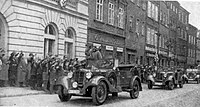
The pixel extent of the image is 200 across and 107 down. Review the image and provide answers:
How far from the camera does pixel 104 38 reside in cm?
1895

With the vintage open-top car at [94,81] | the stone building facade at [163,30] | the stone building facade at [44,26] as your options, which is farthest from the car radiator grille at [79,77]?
the stone building facade at [163,30]

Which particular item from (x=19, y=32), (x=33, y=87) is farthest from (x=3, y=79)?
(x=19, y=32)

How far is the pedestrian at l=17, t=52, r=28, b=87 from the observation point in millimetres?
10562

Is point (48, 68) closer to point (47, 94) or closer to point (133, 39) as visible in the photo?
point (47, 94)

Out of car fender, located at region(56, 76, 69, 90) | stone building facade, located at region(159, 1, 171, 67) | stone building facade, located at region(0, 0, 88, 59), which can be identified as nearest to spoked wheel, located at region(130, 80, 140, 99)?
car fender, located at region(56, 76, 69, 90)

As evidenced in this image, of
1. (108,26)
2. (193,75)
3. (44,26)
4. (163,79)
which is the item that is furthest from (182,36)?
(44,26)

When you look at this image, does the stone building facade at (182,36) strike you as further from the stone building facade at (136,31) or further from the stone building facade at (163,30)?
the stone building facade at (136,31)

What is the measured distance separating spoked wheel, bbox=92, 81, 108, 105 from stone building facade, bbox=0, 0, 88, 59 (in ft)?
15.0

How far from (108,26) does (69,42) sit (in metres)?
5.10

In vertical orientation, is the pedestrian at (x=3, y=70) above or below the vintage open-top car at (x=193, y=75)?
above

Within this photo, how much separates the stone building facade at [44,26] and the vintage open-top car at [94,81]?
3668 millimetres

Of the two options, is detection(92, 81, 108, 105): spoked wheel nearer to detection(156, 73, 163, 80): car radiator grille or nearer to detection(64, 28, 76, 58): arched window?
detection(156, 73, 163, 80): car radiator grille

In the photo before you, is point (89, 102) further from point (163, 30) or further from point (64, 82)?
point (163, 30)

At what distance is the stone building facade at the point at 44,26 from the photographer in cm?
1066
